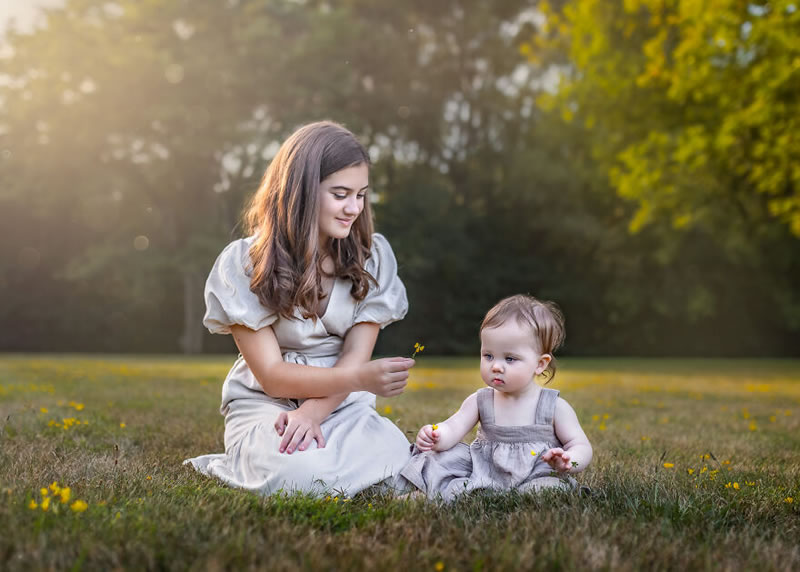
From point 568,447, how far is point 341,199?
1513 mm

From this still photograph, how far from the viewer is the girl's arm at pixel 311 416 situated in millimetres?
3242

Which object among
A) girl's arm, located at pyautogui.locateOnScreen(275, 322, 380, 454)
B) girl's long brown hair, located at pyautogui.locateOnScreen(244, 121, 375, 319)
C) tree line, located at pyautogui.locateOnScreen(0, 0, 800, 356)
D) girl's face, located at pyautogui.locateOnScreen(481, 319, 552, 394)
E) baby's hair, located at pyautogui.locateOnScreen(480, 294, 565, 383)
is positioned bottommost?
girl's arm, located at pyautogui.locateOnScreen(275, 322, 380, 454)

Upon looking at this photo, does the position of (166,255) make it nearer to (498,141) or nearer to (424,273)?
(424,273)

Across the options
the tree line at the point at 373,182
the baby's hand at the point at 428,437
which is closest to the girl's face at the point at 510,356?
the baby's hand at the point at 428,437

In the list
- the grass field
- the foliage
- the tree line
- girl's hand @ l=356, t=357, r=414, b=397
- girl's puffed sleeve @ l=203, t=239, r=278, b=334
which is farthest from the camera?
the tree line

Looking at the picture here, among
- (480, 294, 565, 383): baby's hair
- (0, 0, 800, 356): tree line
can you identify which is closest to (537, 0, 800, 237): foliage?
(0, 0, 800, 356): tree line

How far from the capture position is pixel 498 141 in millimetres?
27156

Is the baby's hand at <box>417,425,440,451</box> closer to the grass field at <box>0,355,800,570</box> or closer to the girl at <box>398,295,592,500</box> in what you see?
the girl at <box>398,295,592,500</box>

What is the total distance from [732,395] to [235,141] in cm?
1774

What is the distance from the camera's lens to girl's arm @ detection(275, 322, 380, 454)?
324 cm

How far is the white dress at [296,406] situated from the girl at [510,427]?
23 cm

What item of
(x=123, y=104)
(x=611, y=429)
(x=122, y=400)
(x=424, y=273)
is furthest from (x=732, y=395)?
(x=123, y=104)

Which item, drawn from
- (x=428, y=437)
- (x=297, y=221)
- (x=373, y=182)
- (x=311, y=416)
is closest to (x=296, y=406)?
(x=311, y=416)

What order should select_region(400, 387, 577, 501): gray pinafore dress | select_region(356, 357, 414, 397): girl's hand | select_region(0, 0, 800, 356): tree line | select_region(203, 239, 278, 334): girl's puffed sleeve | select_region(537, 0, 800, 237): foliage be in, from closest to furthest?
1. select_region(356, 357, 414, 397): girl's hand
2. select_region(400, 387, 577, 501): gray pinafore dress
3. select_region(203, 239, 278, 334): girl's puffed sleeve
4. select_region(537, 0, 800, 237): foliage
5. select_region(0, 0, 800, 356): tree line
